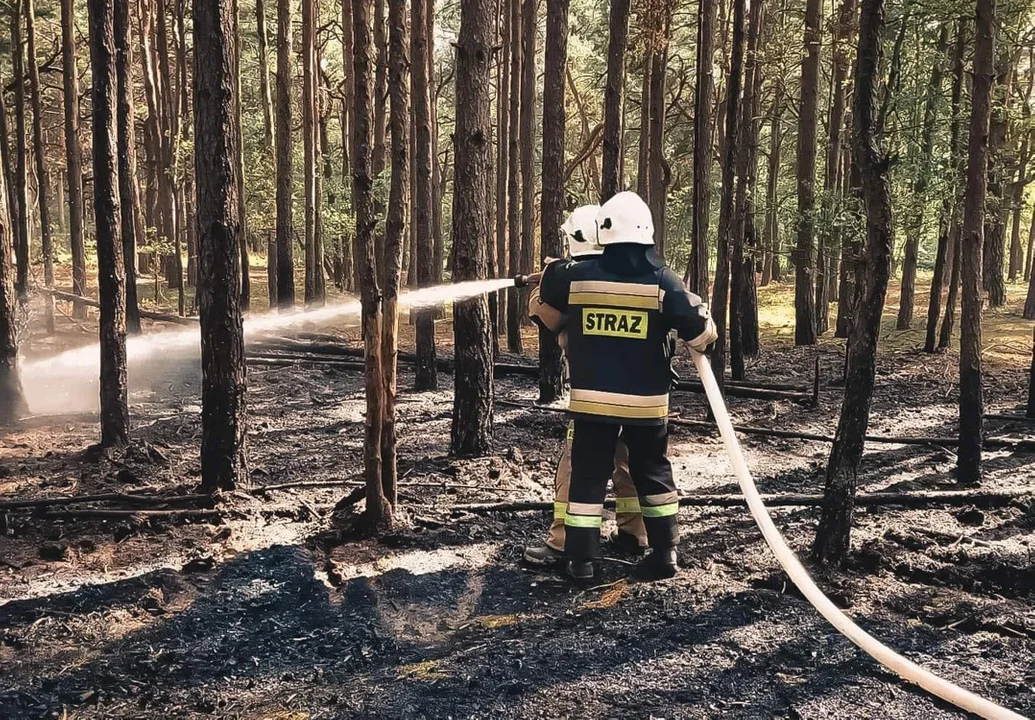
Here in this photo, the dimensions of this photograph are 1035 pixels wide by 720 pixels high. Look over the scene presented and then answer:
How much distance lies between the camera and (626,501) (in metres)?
6.23

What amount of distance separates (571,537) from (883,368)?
11.6 meters

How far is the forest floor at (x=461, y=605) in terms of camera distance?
4.09 m

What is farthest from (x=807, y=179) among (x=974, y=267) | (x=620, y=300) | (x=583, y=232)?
(x=620, y=300)

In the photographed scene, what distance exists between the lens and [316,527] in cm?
661

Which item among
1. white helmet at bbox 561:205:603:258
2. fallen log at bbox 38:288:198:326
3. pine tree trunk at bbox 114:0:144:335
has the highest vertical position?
pine tree trunk at bbox 114:0:144:335

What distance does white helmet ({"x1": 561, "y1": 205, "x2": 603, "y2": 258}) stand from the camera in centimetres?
568

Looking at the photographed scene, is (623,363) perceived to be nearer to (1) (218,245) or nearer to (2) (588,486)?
(2) (588,486)

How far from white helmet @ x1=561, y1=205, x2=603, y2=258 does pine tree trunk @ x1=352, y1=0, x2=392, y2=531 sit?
150 cm

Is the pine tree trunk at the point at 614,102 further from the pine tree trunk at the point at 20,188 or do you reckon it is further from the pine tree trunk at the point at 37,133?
the pine tree trunk at the point at 37,133

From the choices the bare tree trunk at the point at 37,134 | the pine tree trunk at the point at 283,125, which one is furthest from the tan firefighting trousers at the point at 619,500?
the bare tree trunk at the point at 37,134

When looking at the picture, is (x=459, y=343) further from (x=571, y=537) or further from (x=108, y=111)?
(x=108, y=111)

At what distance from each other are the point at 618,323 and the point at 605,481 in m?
1.11

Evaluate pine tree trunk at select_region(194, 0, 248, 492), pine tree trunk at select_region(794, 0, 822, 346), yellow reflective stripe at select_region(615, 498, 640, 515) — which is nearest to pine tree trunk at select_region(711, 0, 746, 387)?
pine tree trunk at select_region(794, 0, 822, 346)

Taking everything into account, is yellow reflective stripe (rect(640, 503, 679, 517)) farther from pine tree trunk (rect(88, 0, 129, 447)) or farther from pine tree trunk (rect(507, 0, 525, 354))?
pine tree trunk (rect(507, 0, 525, 354))
